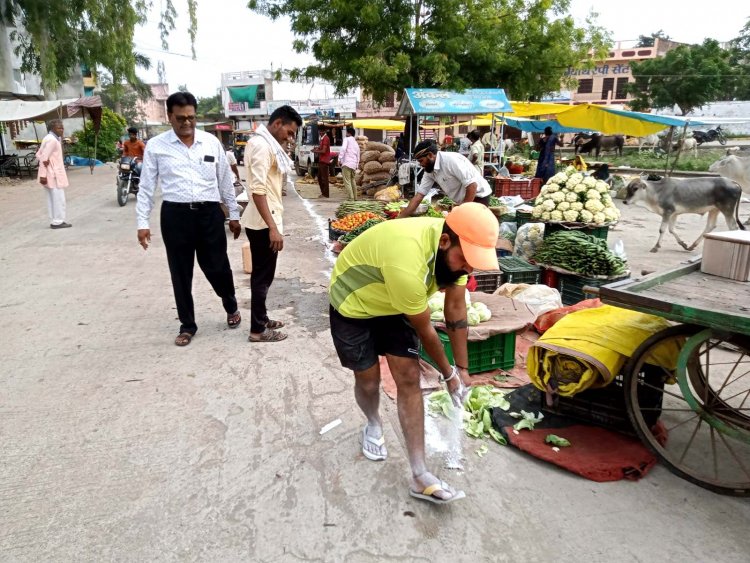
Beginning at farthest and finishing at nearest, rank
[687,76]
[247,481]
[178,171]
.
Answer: [687,76] < [178,171] < [247,481]

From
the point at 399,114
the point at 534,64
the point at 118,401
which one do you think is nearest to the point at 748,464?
the point at 118,401

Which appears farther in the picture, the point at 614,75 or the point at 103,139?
the point at 614,75

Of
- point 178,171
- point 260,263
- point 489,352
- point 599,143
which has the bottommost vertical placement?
point 489,352

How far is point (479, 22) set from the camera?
1466cm

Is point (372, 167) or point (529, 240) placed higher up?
point (372, 167)

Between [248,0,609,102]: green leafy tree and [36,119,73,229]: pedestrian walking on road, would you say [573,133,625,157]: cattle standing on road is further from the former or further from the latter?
[36,119,73,229]: pedestrian walking on road

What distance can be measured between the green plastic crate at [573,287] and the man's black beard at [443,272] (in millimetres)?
3377

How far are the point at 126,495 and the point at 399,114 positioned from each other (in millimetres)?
13286

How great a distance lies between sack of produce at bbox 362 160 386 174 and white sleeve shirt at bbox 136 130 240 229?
1252 centimetres

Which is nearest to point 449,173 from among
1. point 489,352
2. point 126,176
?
point 489,352

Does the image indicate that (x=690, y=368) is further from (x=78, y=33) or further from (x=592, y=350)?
(x=78, y=33)

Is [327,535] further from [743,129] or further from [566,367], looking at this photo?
[743,129]

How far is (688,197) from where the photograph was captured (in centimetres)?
843

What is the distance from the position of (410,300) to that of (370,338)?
20.0 inches
